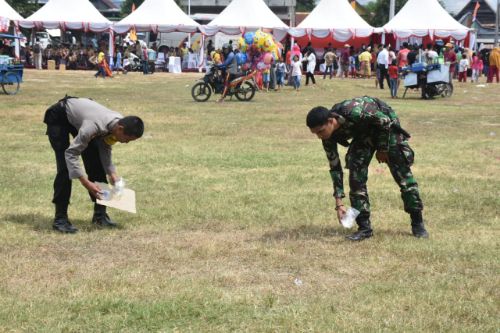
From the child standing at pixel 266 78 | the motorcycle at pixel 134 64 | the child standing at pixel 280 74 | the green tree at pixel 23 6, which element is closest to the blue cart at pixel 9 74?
the child standing at pixel 266 78

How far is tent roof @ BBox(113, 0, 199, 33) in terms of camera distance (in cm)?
4081

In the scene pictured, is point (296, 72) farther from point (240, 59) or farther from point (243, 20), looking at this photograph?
point (243, 20)

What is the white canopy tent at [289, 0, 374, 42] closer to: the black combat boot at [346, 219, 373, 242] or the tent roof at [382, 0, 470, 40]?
the tent roof at [382, 0, 470, 40]

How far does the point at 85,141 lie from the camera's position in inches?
235

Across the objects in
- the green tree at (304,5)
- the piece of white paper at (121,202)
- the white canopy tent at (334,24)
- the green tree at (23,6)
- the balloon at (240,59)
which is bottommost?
the piece of white paper at (121,202)

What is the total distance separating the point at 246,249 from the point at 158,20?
3657 cm

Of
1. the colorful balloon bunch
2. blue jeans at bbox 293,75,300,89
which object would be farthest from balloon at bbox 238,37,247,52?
blue jeans at bbox 293,75,300,89

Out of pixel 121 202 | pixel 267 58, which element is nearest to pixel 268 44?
pixel 267 58

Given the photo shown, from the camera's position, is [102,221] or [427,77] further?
[427,77]

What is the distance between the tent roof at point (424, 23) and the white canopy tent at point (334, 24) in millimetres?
1559

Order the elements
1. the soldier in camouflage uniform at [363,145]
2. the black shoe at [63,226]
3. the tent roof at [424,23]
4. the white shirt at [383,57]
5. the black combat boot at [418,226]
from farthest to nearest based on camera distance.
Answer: the tent roof at [424,23]
the white shirt at [383,57]
the black shoe at [63,226]
the black combat boot at [418,226]
the soldier in camouflage uniform at [363,145]

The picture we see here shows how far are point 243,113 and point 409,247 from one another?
12028 mm

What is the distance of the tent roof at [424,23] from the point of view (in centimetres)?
3894

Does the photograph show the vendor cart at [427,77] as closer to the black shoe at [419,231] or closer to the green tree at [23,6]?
the black shoe at [419,231]
